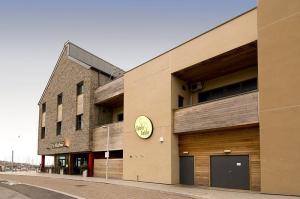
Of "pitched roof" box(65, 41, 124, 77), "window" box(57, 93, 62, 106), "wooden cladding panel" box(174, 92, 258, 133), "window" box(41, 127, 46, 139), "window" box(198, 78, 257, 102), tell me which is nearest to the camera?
"wooden cladding panel" box(174, 92, 258, 133)

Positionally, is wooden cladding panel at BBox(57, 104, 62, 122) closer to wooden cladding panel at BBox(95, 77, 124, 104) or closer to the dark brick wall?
the dark brick wall

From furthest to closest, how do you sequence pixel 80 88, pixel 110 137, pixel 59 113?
pixel 59 113, pixel 80 88, pixel 110 137

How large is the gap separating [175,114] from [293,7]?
11177mm

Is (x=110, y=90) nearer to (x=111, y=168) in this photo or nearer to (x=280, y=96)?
(x=111, y=168)

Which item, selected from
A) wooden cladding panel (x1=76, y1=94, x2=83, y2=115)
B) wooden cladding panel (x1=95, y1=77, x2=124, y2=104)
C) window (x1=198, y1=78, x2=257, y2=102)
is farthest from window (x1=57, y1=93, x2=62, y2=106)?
window (x1=198, y1=78, x2=257, y2=102)

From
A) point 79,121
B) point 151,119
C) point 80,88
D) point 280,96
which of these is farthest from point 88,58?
→ point 280,96

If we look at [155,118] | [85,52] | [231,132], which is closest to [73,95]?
[85,52]

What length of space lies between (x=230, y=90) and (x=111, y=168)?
14.4m

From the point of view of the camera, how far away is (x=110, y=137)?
32.4 meters

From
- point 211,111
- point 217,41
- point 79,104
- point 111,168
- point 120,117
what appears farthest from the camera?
point 79,104

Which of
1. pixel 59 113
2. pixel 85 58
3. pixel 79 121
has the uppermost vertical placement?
pixel 85 58

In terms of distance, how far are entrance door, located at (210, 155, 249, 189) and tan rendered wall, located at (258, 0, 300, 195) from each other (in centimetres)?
291

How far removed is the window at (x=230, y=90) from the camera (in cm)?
2262

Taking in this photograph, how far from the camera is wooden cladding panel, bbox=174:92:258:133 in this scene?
19.1m
